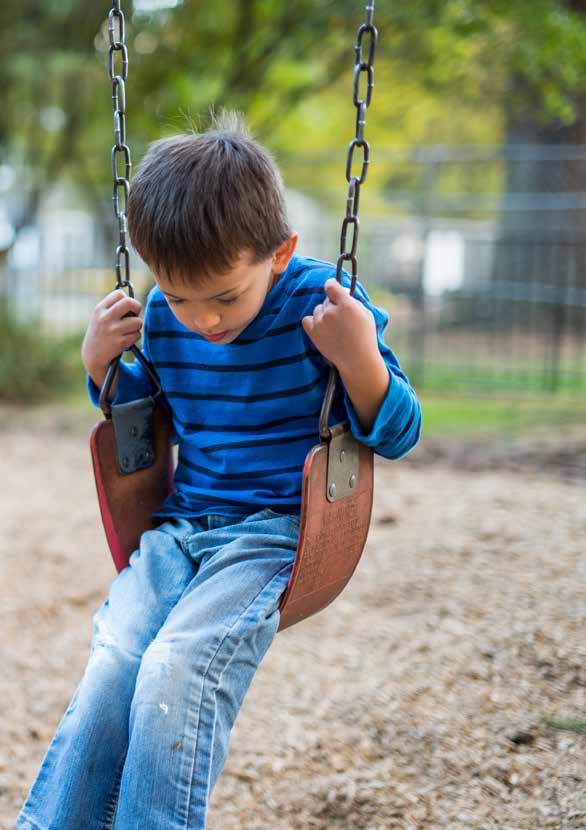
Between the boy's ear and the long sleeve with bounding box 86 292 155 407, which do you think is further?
the long sleeve with bounding box 86 292 155 407

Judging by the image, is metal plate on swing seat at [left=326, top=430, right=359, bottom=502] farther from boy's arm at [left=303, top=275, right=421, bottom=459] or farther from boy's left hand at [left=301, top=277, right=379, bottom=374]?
boy's left hand at [left=301, top=277, right=379, bottom=374]

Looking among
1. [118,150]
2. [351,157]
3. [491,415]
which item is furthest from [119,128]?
[491,415]

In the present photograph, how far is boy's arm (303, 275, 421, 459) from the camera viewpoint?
5.53 feet

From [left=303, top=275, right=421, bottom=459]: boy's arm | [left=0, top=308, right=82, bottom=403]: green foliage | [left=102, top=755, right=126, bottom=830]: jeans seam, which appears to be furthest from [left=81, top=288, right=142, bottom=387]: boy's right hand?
[left=0, top=308, right=82, bottom=403]: green foliage

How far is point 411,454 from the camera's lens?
608cm

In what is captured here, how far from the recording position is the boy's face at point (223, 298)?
1668mm

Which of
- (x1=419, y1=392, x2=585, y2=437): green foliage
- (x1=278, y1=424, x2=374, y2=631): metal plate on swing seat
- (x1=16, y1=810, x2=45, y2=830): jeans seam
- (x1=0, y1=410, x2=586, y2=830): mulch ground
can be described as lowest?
(x1=0, y1=410, x2=586, y2=830): mulch ground

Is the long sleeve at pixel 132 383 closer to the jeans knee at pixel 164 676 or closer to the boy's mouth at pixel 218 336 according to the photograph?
the boy's mouth at pixel 218 336

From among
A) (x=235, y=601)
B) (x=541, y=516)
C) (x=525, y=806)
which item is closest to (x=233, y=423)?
(x=235, y=601)

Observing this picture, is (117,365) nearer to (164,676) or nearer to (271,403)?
(271,403)

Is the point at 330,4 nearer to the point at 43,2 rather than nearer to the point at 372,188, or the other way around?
the point at 43,2

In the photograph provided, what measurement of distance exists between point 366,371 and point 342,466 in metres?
0.18

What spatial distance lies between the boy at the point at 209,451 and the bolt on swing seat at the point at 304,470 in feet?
0.17

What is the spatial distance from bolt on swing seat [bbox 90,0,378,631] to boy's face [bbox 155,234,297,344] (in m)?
0.14
